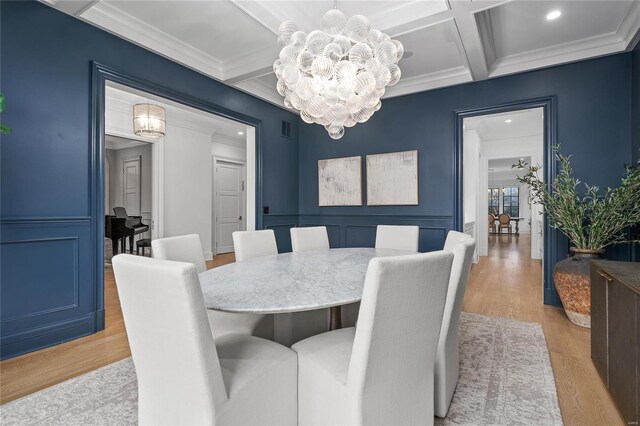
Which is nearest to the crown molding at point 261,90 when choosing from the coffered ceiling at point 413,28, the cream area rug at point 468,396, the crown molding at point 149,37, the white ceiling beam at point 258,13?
the coffered ceiling at point 413,28

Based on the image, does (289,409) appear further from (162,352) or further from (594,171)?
(594,171)

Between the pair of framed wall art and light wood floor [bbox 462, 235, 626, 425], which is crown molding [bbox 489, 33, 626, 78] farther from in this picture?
light wood floor [bbox 462, 235, 626, 425]

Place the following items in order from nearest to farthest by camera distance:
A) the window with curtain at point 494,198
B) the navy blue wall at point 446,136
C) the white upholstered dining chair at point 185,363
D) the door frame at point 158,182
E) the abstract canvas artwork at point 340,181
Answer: the white upholstered dining chair at point 185,363 < the navy blue wall at point 446,136 < the abstract canvas artwork at point 340,181 < the door frame at point 158,182 < the window with curtain at point 494,198

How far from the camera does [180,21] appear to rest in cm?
285

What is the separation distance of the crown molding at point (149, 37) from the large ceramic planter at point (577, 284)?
401 cm

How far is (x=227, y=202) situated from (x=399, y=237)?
496 cm

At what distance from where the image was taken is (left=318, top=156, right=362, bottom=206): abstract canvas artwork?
4.64 meters

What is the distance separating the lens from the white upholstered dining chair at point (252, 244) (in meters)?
2.55

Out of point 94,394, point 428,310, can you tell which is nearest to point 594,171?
point 428,310

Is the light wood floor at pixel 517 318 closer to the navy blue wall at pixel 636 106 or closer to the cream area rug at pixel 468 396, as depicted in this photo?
the cream area rug at pixel 468 396

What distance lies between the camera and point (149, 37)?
2973 mm

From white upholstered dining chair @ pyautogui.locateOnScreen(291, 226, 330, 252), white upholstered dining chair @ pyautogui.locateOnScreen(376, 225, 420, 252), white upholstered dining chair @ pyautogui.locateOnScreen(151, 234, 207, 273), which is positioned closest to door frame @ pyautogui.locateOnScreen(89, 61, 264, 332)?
white upholstered dining chair @ pyautogui.locateOnScreen(151, 234, 207, 273)

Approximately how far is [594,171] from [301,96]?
10.1 feet

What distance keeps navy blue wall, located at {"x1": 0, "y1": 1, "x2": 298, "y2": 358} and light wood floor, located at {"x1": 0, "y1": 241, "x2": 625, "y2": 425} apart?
22 cm
